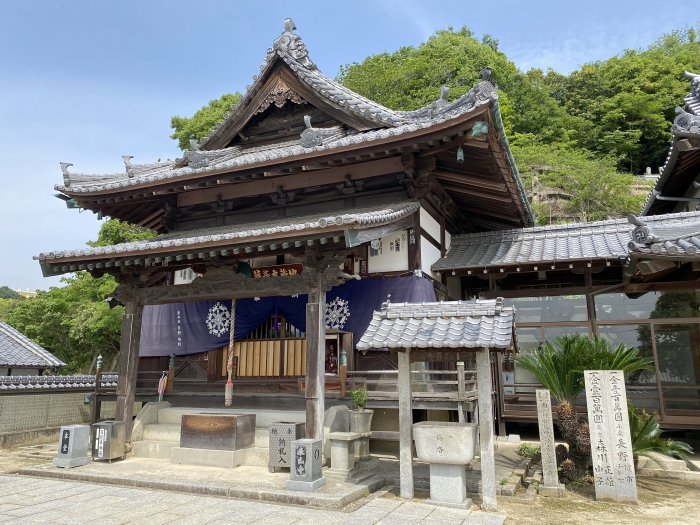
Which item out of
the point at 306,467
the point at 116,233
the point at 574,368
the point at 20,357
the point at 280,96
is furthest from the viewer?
the point at 116,233

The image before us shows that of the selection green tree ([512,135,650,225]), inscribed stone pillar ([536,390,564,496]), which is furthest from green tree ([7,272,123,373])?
green tree ([512,135,650,225])

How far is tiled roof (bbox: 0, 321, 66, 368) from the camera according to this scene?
17078 millimetres

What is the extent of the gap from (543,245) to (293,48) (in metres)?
7.95

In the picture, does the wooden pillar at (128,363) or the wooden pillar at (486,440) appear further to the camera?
the wooden pillar at (128,363)

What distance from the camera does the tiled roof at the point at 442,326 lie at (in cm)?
609

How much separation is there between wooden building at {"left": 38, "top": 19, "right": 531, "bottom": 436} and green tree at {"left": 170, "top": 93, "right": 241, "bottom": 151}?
18.4m

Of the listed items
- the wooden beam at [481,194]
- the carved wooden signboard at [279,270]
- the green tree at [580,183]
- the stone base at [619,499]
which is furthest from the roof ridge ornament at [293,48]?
the green tree at [580,183]

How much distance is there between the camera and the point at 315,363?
26.6 feet

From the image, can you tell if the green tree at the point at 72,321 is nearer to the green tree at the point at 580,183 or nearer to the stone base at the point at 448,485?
the stone base at the point at 448,485

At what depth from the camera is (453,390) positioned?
9383mm

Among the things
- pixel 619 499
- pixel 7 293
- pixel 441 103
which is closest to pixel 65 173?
pixel 441 103

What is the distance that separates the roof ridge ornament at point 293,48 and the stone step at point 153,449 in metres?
9.10

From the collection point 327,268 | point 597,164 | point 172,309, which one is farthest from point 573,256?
point 597,164

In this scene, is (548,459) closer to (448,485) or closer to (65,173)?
(448,485)
